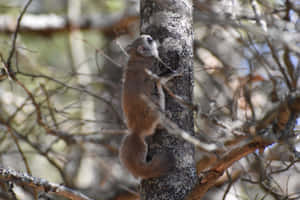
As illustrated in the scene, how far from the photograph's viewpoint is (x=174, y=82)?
2.87m

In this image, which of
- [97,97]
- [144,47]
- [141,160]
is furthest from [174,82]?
[97,97]

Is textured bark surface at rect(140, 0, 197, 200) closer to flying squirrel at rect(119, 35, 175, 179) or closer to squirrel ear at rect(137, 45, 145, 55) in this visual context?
flying squirrel at rect(119, 35, 175, 179)

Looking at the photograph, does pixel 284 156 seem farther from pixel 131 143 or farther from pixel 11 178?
pixel 11 178

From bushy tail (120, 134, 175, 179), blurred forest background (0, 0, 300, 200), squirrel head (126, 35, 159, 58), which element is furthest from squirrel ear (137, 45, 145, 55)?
bushy tail (120, 134, 175, 179)

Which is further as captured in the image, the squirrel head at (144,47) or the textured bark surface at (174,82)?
the squirrel head at (144,47)

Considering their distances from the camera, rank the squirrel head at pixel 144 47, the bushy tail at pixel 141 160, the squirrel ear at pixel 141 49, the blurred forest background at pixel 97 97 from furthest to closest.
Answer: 1. the blurred forest background at pixel 97 97
2. the squirrel ear at pixel 141 49
3. the squirrel head at pixel 144 47
4. the bushy tail at pixel 141 160

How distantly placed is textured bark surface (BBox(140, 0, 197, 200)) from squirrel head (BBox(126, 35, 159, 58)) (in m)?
0.06

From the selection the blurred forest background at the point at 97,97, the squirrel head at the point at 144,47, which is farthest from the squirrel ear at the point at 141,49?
the blurred forest background at the point at 97,97

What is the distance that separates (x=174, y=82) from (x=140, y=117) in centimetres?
46

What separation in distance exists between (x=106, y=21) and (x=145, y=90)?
4.73m

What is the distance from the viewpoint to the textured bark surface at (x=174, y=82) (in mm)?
2721

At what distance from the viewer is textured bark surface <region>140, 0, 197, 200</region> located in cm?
272

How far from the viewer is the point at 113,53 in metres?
8.41

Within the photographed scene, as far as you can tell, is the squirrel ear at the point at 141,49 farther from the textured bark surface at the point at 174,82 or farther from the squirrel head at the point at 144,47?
the textured bark surface at the point at 174,82
